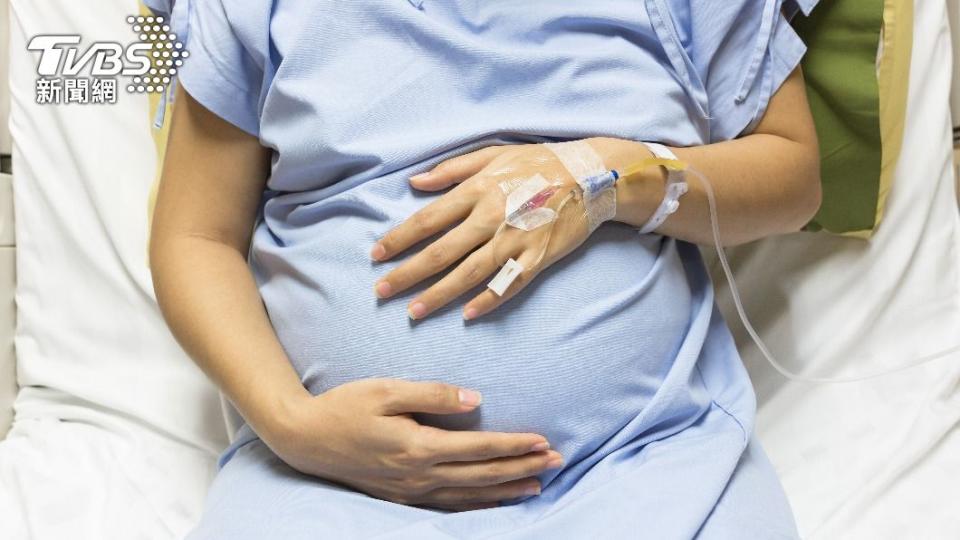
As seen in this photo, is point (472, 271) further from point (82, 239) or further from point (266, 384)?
point (82, 239)

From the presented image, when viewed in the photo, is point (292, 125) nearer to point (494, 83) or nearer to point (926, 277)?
point (494, 83)

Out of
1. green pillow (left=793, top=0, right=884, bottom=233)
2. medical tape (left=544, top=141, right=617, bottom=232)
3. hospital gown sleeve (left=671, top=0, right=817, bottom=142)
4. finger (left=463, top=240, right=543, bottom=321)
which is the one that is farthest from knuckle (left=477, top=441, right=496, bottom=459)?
green pillow (left=793, top=0, right=884, bottom=233)

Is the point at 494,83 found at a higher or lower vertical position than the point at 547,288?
higher

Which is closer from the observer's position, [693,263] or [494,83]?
[494,83]

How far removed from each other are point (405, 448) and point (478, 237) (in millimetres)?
210

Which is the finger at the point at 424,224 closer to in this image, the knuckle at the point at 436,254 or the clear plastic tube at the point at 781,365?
the knuckle at the point at 436,254

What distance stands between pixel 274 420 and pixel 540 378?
0.86 ft

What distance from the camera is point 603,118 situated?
99 cm

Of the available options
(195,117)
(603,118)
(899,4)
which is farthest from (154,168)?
(899,4)

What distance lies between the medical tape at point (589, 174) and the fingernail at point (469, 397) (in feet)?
0.65

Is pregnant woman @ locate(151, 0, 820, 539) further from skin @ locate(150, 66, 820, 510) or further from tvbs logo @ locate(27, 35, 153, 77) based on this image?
tvbs logo @ locate(27, 35, 153, 77)

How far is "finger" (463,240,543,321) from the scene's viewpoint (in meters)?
0.88

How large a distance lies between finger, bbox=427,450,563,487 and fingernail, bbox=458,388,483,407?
0.20ft

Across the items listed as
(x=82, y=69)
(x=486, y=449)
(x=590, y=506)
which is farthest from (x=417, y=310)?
(x=82, y=69)
